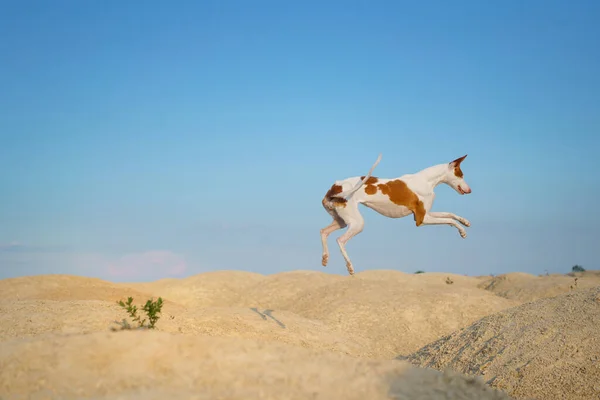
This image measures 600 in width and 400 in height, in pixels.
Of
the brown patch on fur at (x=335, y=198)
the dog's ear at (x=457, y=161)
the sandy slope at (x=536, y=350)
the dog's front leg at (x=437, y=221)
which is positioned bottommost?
the sandy slope at (x=536, y=350)

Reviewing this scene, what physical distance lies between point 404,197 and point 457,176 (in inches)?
39.8

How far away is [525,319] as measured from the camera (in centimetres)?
1029

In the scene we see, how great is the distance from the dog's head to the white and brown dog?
2 centimetres

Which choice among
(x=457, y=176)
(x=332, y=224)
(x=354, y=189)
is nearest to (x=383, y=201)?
(x=354, y=189)

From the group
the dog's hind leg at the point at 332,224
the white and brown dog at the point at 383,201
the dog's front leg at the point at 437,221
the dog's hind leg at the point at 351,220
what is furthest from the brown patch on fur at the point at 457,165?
the dog's hind leg at the point at 332,224

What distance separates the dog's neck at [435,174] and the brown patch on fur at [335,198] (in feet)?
4.39

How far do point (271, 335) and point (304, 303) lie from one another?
484 centimetres

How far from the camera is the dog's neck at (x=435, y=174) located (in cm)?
929

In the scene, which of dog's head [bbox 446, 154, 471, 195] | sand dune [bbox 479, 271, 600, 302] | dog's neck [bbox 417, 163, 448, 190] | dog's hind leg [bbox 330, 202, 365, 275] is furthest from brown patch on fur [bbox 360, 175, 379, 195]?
sand dune [bbox 479, 271, 600, 302]

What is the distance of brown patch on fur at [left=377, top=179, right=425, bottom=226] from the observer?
8.95 meters

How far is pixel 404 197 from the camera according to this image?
8.96 m

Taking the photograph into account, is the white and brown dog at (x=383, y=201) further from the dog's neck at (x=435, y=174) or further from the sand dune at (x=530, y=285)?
the sand dune at (x=530, y=285)

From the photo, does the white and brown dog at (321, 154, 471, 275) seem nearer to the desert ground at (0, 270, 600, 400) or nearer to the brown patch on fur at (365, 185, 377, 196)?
the brown patch on fur at (365, 185, 377, 196)

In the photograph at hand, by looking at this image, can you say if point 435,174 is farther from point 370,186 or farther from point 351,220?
point 351,220
